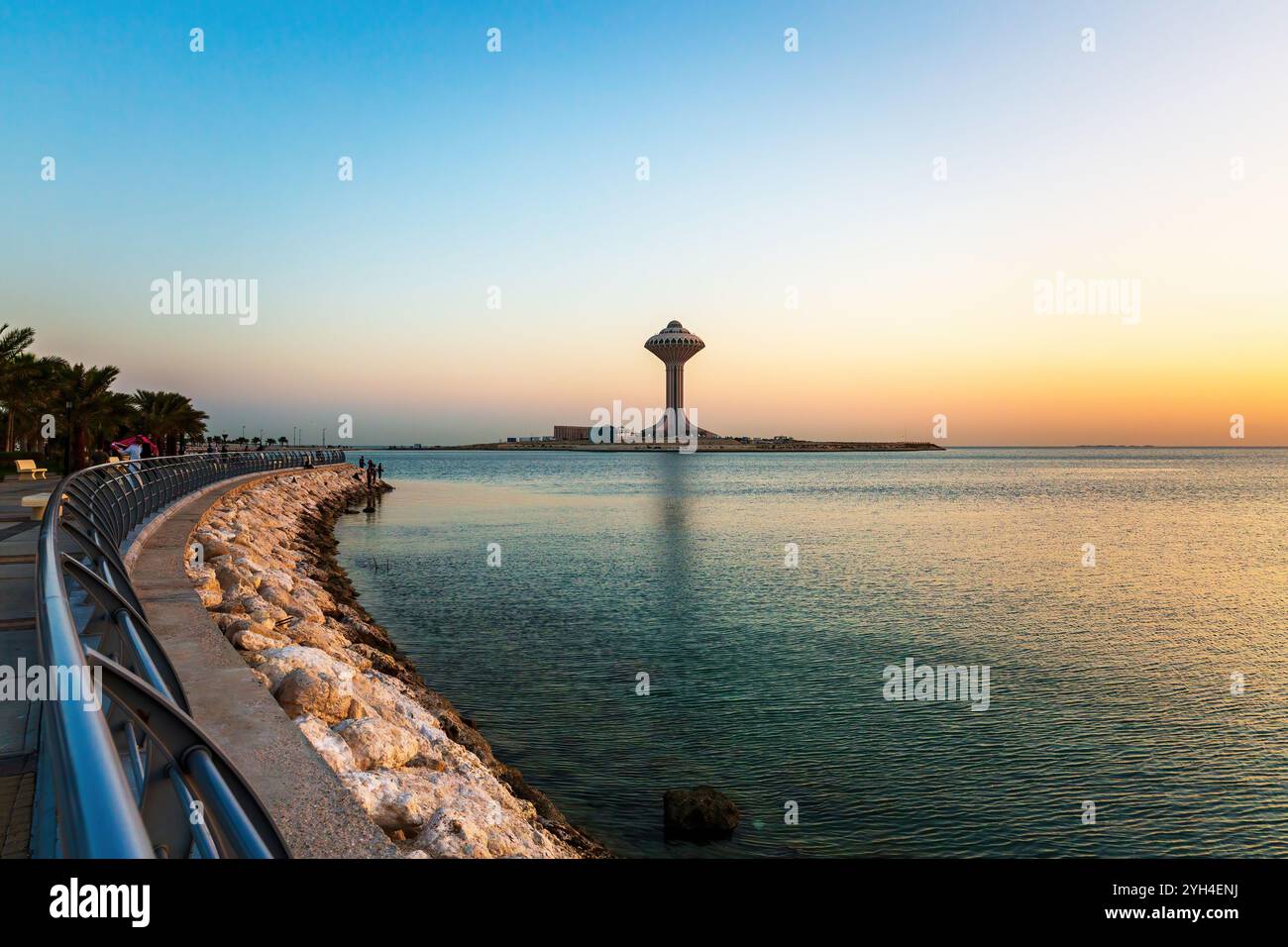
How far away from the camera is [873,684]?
14914 millimetres

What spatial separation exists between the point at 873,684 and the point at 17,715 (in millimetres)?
12341

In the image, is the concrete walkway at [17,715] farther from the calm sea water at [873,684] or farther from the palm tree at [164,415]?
the palm tree at [164,415]

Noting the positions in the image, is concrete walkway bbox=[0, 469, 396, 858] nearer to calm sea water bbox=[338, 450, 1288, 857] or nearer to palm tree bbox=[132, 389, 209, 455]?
calm sea water bbox=[338, 450, 1288, 857]

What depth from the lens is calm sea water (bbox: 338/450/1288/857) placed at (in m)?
10.0

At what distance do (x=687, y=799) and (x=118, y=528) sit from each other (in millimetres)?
8325

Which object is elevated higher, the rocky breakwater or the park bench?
the park bench

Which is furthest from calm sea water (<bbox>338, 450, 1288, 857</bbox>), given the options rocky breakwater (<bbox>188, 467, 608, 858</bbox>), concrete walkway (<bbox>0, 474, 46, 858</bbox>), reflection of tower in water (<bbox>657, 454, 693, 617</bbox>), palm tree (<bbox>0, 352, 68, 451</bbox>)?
palm tree (<bbox>0, 352, 68, 451</bbox>)

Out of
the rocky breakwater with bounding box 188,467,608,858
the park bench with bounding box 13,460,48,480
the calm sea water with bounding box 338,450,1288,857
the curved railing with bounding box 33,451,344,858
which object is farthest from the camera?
the park bench with bounding box 13,460,48,480

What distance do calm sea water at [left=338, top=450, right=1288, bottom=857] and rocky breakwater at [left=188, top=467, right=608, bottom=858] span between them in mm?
1054

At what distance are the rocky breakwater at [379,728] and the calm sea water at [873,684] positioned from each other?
105cm

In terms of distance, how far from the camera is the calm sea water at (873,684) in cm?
1002

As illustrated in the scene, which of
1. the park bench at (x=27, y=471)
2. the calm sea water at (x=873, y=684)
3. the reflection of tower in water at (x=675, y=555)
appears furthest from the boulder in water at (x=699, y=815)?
the park bench at (x=27, y=471)
